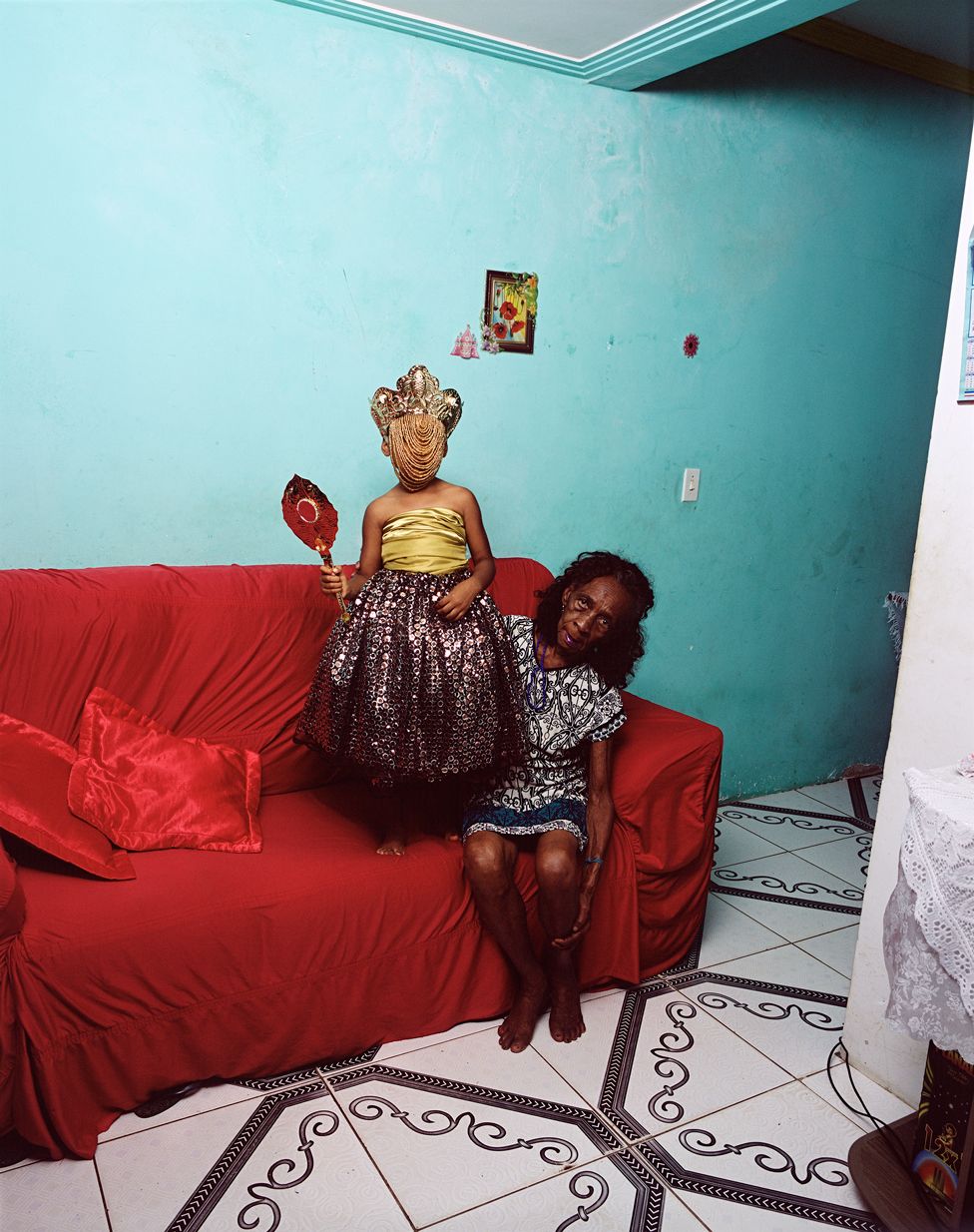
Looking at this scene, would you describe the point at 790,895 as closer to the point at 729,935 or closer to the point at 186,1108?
the point at 729,935

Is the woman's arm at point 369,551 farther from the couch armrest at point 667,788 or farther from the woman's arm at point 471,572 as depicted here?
the couch armrest at point 667,788

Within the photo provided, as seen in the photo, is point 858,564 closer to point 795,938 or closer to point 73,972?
point 795,938

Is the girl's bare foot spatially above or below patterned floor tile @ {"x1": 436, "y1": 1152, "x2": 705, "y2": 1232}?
above

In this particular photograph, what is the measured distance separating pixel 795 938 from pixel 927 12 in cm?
273

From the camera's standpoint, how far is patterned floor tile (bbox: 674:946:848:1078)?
1993 mm

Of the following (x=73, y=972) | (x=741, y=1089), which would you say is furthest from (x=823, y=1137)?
(x=73, y=972)

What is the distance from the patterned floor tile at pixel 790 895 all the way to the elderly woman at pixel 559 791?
29.4 inches

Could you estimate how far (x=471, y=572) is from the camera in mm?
2182

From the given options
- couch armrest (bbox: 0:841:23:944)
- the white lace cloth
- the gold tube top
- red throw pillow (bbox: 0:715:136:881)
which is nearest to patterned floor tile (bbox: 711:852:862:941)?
the white lace cloth

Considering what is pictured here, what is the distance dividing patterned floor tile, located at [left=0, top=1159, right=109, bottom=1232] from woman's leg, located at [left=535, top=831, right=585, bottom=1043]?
0.91m

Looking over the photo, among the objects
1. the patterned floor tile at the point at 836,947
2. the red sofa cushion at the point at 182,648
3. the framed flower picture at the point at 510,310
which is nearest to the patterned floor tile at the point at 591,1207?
the patterned floor tile at the point at 836,947

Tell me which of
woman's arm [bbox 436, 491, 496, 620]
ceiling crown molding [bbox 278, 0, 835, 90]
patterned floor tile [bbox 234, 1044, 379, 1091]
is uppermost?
ceiling crown molding [bbox 278, 0, 835, 90]

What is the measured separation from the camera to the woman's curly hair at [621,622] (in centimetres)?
207

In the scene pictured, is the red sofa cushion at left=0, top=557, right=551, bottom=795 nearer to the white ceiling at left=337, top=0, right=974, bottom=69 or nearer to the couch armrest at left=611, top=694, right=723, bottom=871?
the couch armrest at left=611, top=694, right=723, bottom=871
